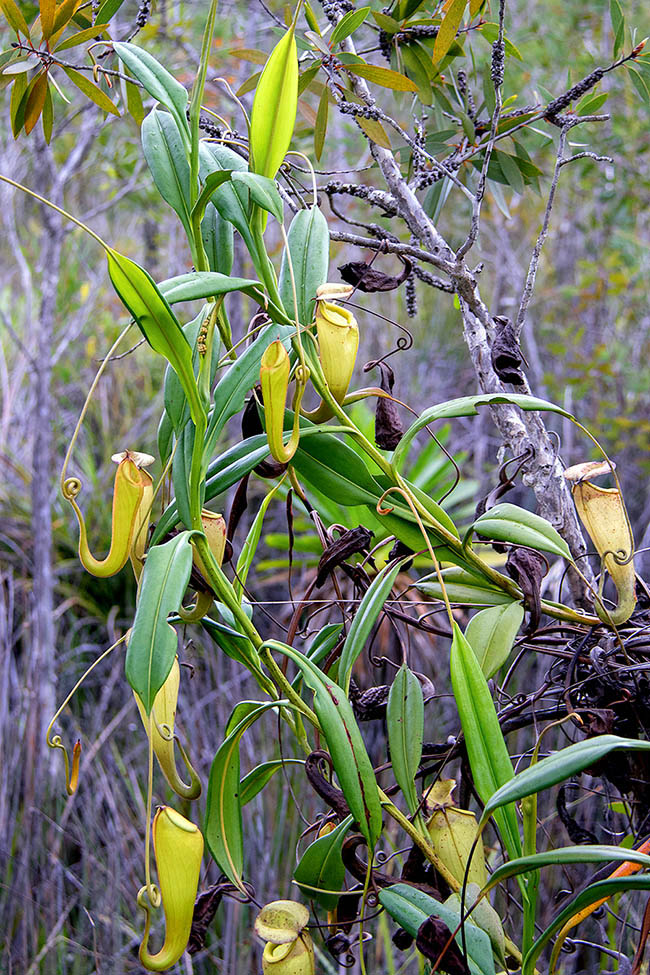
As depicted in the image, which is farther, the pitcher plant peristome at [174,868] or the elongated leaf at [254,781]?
the elongated leaf at [254,781]

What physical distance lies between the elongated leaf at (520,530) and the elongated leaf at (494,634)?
0.21 ft

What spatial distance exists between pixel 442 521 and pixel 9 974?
1.11 metres

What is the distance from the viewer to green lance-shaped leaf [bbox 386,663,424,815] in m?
0.50

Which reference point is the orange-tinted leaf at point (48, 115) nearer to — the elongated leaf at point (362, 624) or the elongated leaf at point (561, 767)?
the elongated leaf at point (362, 624)

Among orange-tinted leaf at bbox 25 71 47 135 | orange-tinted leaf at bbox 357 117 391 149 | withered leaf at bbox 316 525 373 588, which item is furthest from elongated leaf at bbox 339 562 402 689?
orange-tinted leaf at bbox 25 71 47 135

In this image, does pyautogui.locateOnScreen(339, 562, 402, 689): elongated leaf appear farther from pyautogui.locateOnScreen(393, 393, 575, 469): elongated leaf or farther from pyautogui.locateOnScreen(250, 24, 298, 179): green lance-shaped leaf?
pyautogui.locateOnScreen(250, 24, 298, 179): green lance-shaped leaf

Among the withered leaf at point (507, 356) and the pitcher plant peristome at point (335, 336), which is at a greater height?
the pitcher plant peristome at point (335, 336)

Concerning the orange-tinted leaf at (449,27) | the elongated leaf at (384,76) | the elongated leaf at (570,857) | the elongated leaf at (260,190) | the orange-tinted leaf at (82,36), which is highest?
the orange-tinted leaf at (82,36)

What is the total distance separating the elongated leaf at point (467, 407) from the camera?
0.45 m

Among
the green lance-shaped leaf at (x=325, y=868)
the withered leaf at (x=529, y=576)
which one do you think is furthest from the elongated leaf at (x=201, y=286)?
the green lance-shaped leaf at (x=325, y=868)

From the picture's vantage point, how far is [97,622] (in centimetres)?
211

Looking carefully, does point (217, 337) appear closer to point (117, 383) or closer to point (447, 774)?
point (447, 774)

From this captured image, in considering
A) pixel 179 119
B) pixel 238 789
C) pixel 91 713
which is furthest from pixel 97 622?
pixel 179 119

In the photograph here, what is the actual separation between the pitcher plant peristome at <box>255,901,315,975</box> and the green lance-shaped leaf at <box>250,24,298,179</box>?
446 mm
